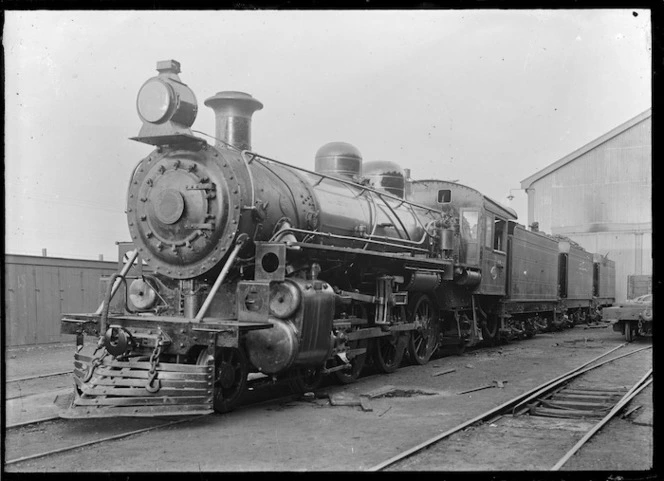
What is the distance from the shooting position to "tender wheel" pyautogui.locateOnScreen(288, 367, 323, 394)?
7.78 meters

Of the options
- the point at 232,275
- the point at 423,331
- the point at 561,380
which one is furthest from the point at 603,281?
Result: the point at 232,275

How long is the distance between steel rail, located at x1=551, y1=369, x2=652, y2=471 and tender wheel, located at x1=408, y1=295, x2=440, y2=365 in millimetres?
3281

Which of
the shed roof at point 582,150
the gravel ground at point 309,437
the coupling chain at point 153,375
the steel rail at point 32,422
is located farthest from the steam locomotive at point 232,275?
the shed roof at point 582,150

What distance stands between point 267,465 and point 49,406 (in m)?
3.59

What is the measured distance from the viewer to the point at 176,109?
22.4ft

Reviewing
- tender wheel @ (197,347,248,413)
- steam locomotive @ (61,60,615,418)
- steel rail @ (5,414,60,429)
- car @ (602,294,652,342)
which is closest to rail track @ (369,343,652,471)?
steam locomotive @ (61,60,615,418)

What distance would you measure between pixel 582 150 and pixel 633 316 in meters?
12.1

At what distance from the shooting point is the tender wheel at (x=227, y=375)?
251 inches

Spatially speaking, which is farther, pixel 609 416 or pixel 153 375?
pixel 609 416

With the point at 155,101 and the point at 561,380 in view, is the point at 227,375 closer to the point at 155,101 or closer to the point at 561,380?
the point at 155,101

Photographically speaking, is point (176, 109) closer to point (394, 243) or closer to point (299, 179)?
point (299, 179)

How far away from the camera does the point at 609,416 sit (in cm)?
670
